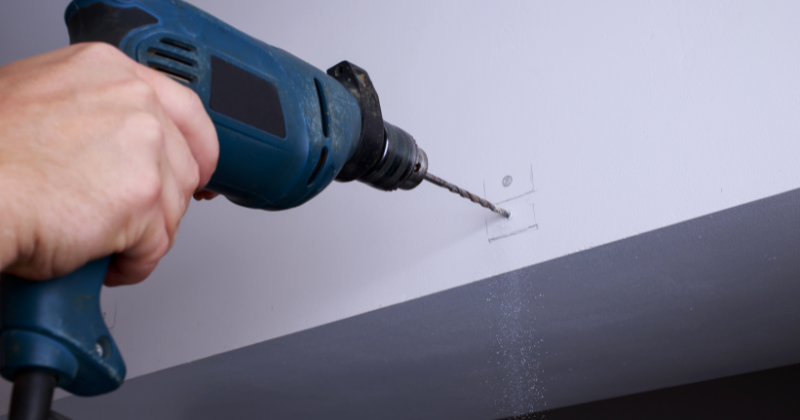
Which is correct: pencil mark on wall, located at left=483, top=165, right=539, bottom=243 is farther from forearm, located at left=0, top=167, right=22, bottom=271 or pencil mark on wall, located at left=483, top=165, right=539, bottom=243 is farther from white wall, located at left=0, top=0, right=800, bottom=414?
forearm, located at left=0, top=167, right=22, bottom=271

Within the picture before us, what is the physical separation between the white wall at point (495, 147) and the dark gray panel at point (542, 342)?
41mm

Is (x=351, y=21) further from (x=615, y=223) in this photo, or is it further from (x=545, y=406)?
(x=545, y=406)

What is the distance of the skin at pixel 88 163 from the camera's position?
10.4 inches

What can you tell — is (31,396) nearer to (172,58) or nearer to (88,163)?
(88,163)

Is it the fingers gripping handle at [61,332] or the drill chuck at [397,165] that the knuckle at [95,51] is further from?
the drill chuck at [397,165]

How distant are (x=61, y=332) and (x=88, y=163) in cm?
10

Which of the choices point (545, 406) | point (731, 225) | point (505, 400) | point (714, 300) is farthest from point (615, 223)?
point (545, 406)

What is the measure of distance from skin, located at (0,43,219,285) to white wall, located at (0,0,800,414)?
0.54m

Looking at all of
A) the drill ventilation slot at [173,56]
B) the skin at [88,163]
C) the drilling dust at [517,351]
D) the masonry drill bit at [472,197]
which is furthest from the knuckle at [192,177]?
the drilling dust at [517,351]

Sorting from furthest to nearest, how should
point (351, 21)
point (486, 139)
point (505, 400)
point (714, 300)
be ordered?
point (505, 400) → point (351, 21) → point (714, 300) → point (486, 139)

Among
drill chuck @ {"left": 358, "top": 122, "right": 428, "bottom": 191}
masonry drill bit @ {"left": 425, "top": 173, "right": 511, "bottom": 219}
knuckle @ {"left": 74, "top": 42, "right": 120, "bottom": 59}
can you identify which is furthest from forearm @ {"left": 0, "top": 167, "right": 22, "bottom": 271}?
masonry drill bit @ {"left": 425, "top": 173, "right": 511, "bottom": 219}

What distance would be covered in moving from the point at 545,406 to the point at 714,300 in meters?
0.86

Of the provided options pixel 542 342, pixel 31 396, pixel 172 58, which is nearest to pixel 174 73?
pixel 172 58

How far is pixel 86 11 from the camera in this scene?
0.43 m
